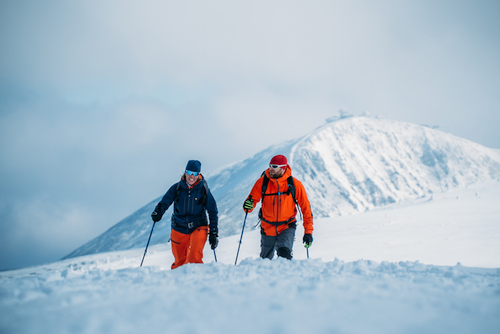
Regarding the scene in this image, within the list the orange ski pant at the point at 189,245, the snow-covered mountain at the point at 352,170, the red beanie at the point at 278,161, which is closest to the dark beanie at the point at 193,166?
the orange ski pant at the point at 189,245

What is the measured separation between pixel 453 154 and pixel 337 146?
174ft

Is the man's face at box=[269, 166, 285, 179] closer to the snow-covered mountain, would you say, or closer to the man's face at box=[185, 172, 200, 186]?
the man's face at box=[185, 172, 200, 186]

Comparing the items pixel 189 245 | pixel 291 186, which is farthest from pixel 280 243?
pixel 189 245

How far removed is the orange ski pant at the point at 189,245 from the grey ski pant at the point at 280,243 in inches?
50.9

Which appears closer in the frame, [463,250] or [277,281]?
[277,281]

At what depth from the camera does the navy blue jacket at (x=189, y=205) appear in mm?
6387

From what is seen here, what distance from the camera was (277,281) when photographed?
3.65 m

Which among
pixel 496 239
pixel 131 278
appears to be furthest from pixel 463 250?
pixel 131 278

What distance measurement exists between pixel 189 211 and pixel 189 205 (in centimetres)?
13

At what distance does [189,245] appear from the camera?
637 centimetres

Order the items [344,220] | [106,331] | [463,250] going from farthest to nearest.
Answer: [344,220] → [463,250] → [106,331]

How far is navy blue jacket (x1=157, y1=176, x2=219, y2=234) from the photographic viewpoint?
6387 millimetres

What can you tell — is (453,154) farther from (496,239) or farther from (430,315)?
(430,315)

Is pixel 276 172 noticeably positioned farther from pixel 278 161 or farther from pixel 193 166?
pixel 193 166
